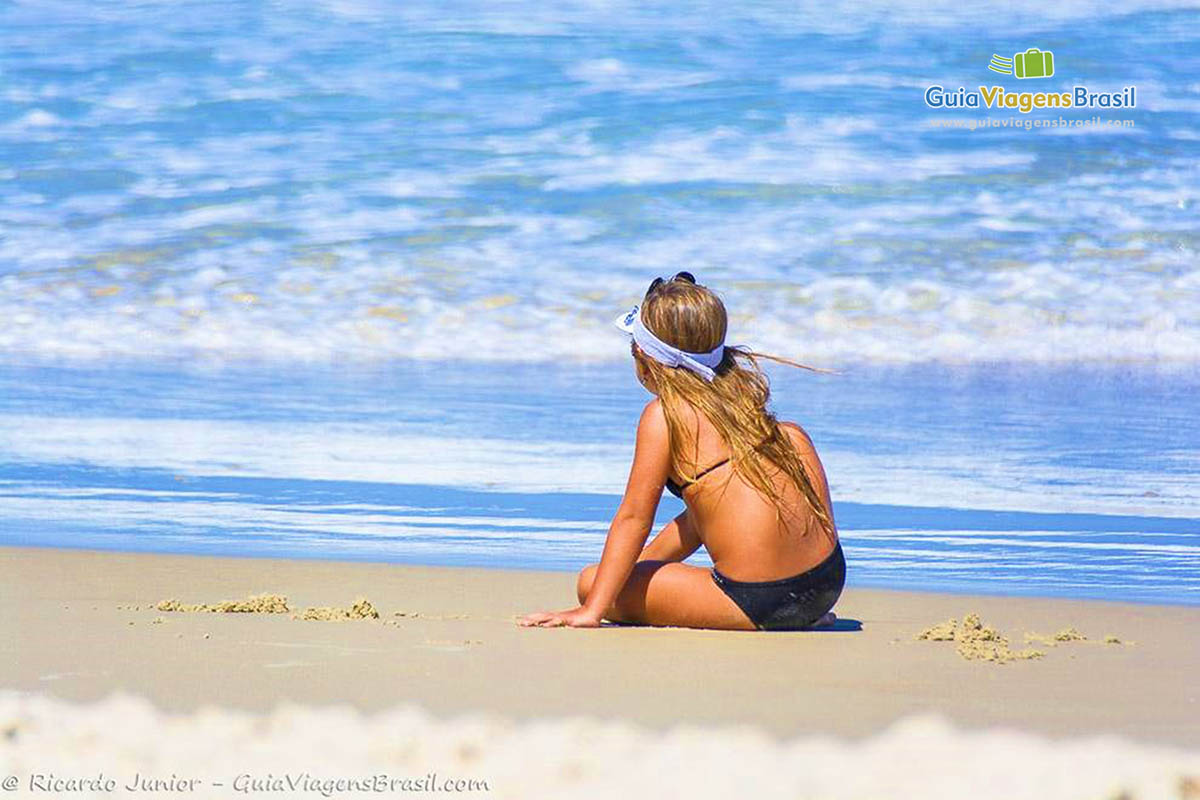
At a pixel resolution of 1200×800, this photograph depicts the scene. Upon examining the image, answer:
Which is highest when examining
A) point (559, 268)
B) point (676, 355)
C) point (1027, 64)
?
point (1027, 64)

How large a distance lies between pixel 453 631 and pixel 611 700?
2.67ft

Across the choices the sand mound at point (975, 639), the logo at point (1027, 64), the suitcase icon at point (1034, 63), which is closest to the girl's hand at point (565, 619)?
the sand mound at point (975, 639)

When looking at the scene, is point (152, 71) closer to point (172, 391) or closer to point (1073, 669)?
point (172, 391)

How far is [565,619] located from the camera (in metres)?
3.91

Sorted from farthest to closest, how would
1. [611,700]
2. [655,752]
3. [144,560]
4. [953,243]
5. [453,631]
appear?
[953,243] → [144,560] → [453,631] → [611,700] → [655,752]

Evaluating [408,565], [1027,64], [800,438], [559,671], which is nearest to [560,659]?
[559,671]

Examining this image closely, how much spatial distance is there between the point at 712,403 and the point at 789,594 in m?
0.49

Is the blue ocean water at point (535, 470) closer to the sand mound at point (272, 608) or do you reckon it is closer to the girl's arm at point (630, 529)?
the sand mound at point (272, 608)

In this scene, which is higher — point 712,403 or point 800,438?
point 712,403

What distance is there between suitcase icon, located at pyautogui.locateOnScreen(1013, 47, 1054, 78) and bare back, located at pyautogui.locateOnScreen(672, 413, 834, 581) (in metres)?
13.8

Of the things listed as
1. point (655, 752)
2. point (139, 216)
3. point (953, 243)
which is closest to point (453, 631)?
point (655, 752)

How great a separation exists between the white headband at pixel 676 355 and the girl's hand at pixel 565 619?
2.09 feet

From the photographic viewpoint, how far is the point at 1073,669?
3516mm

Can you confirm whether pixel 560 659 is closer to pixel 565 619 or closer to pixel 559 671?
pixel 559 671
